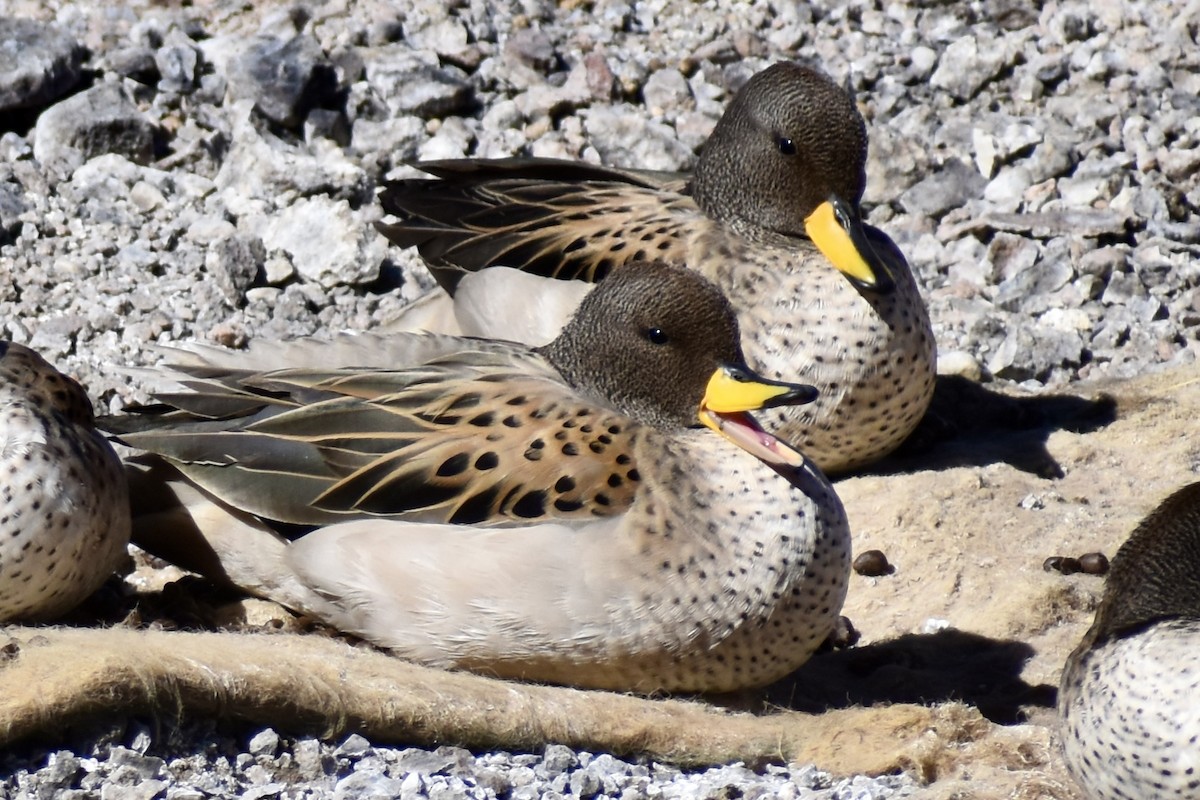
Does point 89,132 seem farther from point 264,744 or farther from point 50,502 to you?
point 264,744

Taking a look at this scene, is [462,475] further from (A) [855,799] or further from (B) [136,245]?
(B) [136,245]

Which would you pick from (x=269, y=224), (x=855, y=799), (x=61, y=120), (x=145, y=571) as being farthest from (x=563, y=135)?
(x=855, y=799)

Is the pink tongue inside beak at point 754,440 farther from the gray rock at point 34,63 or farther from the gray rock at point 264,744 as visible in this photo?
the gray rock at point 34,63

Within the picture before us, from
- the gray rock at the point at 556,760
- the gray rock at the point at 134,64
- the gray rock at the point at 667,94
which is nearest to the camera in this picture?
the gray rock at the point at 556,760

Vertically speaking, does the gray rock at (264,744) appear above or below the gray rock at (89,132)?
below

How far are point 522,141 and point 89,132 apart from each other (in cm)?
199

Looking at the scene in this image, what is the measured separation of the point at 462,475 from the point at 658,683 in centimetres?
82

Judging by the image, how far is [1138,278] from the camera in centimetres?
835

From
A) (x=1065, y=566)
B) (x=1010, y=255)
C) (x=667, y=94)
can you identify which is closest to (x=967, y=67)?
(x=1010, y=255)

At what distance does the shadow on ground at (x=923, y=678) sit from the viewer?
5.77 metres

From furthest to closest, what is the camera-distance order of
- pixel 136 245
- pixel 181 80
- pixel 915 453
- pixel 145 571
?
pixel 181 80
pixel 136 245
pixel 915 453
pixel 145 571

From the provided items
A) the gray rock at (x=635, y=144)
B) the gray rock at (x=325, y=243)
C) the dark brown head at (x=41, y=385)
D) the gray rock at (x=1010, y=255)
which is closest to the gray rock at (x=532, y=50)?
the gray rock at (x=635, y=144)

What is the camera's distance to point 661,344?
570 cm

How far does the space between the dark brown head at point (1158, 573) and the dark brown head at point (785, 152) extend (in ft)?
7.15
